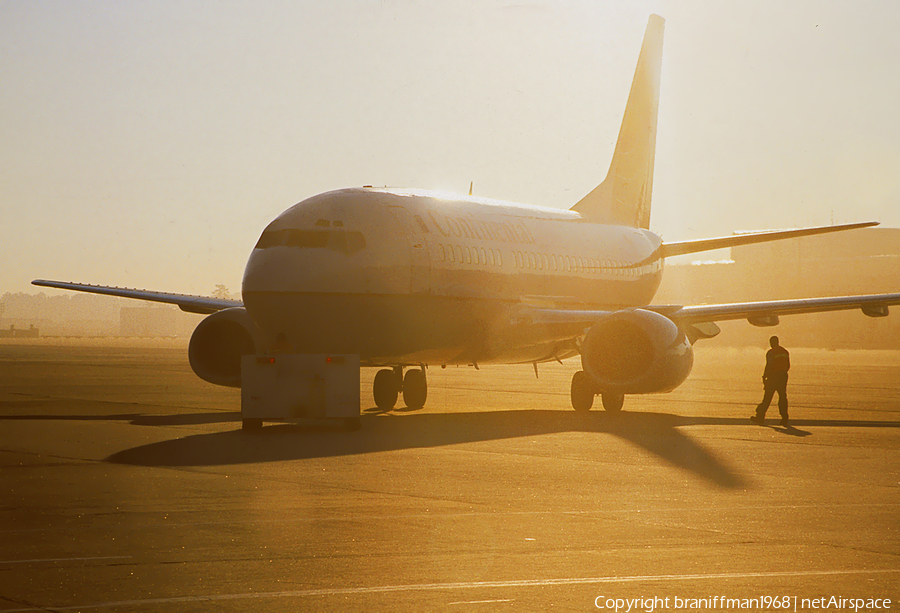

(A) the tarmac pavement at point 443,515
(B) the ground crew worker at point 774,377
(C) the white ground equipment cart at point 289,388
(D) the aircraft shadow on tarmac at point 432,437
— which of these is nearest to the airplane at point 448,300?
(C) the white ground equipment cart at point 289,388

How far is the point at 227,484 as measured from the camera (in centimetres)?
1045

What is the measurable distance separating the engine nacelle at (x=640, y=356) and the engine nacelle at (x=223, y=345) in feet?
20.2

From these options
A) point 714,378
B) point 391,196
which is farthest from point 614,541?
point 714,378

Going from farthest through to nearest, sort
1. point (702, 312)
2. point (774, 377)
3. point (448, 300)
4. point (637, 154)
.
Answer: point (637, 154) → point (702, 312) → point (774, 377) → point (448, 300)

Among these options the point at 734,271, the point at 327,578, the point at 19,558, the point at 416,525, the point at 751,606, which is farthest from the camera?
the point at 734,271

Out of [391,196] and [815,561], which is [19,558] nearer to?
[815,561]

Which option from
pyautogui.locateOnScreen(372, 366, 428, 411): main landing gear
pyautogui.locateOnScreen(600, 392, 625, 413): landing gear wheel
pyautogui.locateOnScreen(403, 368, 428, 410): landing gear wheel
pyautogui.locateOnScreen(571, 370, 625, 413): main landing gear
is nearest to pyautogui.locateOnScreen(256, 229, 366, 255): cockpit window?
pyautogui.locateOnScreen(372, 366, 428, 411): main landing gear

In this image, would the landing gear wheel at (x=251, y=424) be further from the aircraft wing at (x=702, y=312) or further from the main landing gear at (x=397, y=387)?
the aircraft wing at (x=702, y=312)

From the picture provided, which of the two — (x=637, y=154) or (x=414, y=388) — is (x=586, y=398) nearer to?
(x=414, y=388)

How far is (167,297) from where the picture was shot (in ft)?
78.7

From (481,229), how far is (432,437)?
6.92 meters

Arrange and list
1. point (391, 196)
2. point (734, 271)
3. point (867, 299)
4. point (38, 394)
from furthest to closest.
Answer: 1. point (734, 271)
2. point (38, 394)
3. point (867, 299)
4. point (391, 196)

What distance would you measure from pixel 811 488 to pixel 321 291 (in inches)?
348

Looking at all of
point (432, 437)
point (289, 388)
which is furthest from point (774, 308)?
point (289, 388)
